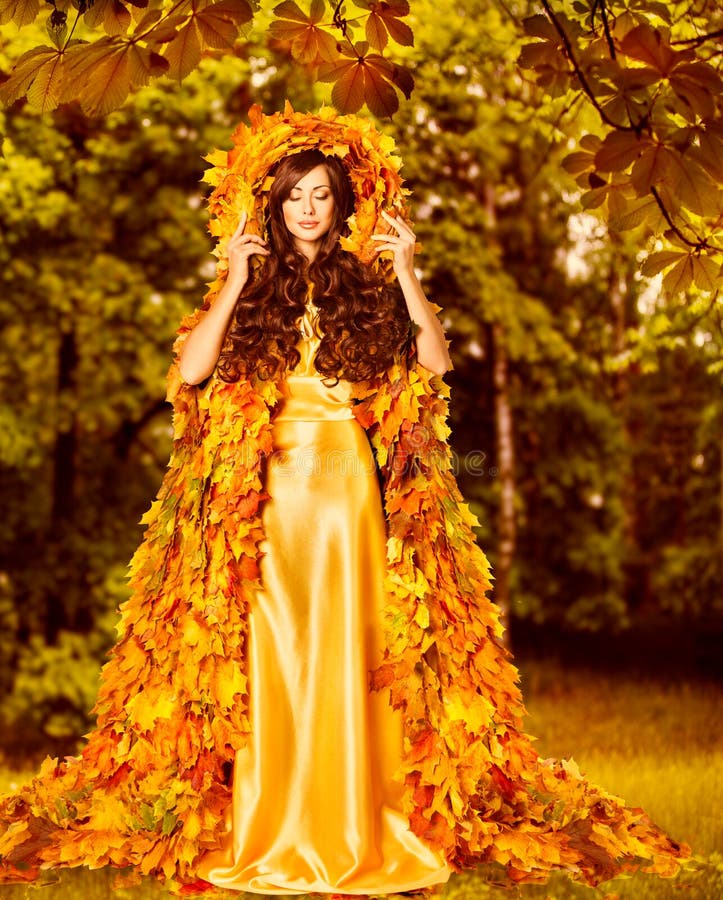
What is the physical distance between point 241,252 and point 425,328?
2.30ft

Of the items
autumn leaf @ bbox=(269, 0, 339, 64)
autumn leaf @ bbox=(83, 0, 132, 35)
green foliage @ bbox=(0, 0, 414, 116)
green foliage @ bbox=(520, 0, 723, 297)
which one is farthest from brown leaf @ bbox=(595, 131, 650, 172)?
autumn leaf @ bbox=(83, 0, 132, 35)

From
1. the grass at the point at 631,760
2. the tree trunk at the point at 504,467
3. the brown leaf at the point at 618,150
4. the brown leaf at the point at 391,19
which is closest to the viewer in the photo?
the brown leaf at the point at 618,150

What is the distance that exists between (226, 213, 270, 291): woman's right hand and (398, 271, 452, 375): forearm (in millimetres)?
514

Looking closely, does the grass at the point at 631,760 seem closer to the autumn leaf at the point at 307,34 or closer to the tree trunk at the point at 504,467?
the tree trunk at the point at 504,467

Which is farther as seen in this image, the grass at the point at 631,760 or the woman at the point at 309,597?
the grass at the point at 631,760

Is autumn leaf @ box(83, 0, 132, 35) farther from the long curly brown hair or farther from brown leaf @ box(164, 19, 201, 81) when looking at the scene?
the long curly brown hair

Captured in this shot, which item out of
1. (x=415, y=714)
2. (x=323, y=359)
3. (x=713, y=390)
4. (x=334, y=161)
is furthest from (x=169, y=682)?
(x=713, y=390)

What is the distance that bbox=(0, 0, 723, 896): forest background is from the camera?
24.9 feet

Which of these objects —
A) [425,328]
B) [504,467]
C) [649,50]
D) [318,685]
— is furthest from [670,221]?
[504,467]

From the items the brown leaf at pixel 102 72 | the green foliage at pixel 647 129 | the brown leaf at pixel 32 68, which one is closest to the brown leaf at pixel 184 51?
the brown leaf at pixel 102 72

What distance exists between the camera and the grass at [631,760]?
13.7ft

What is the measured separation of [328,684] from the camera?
402cm

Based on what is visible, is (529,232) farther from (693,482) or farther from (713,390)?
(693,482)

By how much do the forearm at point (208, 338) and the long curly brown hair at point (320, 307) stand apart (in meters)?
0.06
